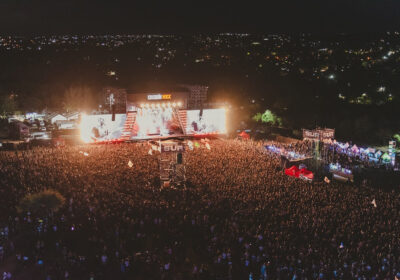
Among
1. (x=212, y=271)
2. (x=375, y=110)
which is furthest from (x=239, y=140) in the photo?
(x=375, y=110)

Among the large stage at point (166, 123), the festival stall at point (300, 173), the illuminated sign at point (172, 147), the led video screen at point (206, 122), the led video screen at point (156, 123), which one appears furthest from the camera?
the led video screen at point (206, 122)

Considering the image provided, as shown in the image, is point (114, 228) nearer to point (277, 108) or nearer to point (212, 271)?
point (212, 271)

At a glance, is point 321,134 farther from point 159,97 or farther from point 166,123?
point 166,123

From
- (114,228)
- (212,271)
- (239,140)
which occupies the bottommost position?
(212,271)

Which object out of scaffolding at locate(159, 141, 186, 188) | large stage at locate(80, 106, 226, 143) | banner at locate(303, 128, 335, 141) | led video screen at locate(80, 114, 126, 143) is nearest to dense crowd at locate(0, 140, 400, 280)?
scaffolding at locate(159, 141, 186, 188)

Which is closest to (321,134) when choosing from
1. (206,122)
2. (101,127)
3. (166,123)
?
(206,122)

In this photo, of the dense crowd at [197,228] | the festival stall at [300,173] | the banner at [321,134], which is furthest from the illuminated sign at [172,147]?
the banner at [321,134]

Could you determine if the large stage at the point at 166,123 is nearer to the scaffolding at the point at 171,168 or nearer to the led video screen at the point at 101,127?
the led video screen at the point at 101,127
